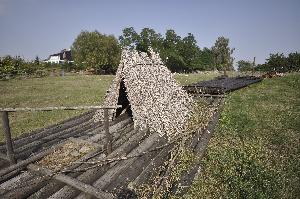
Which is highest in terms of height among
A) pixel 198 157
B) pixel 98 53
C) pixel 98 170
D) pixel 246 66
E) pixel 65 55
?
pixel 65 55

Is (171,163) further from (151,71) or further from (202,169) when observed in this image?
(151,71)

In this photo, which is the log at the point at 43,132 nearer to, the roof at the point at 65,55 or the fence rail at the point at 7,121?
the fence rail at the point at 7,121

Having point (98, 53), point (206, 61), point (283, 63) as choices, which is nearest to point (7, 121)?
point (283, 63)

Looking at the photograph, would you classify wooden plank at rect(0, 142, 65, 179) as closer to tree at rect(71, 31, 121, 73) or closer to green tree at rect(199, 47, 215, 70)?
tree at rect(71, 31, 121, 73)

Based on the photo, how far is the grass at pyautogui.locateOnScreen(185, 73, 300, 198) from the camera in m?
5.57

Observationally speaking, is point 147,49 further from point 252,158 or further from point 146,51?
point 252,158

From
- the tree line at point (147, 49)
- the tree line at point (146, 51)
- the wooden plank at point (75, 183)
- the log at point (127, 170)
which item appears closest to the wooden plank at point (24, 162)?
the wooden plank at point (75, 183)

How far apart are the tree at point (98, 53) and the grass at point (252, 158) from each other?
148 ft

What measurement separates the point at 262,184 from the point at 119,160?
325 centimetres

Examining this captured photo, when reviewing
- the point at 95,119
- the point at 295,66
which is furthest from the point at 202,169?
the point at 295,66

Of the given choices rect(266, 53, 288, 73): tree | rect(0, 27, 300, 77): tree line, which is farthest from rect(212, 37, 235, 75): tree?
rect(266, 53, 288, 73): tree

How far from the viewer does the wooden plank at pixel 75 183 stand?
15.2 feet

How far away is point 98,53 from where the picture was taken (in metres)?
54.6

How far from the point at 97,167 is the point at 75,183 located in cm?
86
